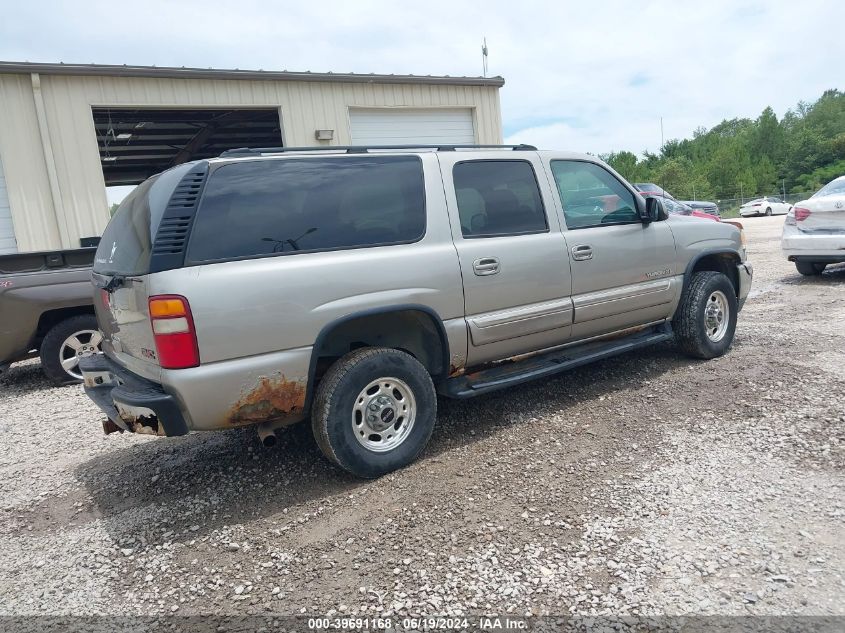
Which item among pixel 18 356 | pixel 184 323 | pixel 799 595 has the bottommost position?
pixel 799 595

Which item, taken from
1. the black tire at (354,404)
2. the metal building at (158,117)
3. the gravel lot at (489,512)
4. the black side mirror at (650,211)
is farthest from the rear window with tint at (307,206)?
the metal building at (158,117)

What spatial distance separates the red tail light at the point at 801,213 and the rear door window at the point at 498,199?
269 inches

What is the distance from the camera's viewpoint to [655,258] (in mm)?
5145

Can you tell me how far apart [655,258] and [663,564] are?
302 centimetres

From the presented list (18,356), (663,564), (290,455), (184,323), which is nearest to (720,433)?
(663,564)

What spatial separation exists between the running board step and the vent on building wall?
1.90 meters

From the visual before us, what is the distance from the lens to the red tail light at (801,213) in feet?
30.5

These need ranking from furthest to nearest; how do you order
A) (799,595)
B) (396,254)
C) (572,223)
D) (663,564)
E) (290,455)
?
(572,223) < (290,455) < (396,254) < (663,564) < (799,595)

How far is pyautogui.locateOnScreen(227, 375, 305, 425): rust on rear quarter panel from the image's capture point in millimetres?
3350

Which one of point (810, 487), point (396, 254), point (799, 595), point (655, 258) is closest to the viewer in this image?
point (799, 595)

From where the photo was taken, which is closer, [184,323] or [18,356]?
[184,323]

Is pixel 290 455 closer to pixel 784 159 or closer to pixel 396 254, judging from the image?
pixel 396 254

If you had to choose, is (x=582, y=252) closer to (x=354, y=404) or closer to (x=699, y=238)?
(x=699, y=238)

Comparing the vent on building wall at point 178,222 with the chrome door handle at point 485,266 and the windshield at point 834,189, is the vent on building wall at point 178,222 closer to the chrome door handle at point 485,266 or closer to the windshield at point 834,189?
the chrome door handle at point 485,266
